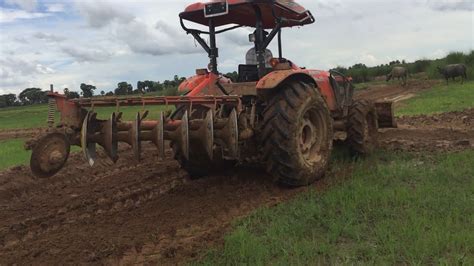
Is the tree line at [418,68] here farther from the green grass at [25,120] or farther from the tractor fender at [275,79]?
the tractor fender at [275,79]

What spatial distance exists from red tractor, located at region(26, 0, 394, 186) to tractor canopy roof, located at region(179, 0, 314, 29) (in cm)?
2

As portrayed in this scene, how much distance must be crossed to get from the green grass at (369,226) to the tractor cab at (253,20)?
2.11 m

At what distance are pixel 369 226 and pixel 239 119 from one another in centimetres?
209

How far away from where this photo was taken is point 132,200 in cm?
612

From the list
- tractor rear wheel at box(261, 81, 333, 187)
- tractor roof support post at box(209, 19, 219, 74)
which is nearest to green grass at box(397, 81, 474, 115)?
tractor roof support post at box(209, 19, 219, 74)

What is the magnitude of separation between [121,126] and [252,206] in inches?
66.7

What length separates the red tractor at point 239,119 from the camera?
530cm

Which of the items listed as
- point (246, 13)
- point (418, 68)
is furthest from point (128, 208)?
point (418, 68)

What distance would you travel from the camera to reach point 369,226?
14.1ft

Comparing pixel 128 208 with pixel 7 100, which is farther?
pixel 7 100

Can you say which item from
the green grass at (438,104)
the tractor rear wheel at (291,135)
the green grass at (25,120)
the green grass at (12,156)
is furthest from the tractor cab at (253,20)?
the green grass at (25,120)

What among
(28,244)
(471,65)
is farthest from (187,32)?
(471,65)


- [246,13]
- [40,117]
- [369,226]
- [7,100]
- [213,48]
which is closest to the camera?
[369,226]

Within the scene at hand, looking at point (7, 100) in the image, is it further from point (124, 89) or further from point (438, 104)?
point (124, 89)
